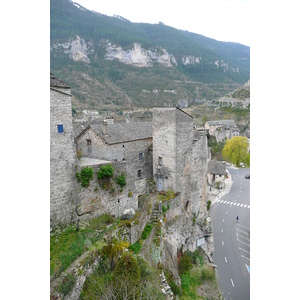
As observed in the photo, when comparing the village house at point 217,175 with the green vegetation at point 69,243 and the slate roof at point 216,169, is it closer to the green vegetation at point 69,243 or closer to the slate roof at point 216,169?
the slate roof at point 216,169

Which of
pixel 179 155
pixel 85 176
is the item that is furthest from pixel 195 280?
pixel 85 176

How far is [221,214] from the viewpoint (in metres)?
25.6

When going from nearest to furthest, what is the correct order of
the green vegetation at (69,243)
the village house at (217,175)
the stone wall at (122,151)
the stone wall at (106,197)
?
1. the green vegetation at (69,243)
2. the stone wall at (106,197)
3. the stone wall at (122,151)
4. the village house at (217,175)

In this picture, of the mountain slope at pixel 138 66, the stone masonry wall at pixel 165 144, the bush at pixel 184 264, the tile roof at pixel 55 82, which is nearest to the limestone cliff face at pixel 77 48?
the mountain slope at pixel 138 66

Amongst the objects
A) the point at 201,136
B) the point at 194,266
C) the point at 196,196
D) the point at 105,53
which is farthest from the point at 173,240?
the point at 105,53

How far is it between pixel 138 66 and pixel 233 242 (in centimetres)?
6451

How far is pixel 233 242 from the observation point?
20500 millimetres

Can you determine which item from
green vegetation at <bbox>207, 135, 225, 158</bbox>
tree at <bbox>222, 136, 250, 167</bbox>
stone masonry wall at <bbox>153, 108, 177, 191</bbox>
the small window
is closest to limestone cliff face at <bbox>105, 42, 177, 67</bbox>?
green vegetation at <bbox>207, 135, 225, 158</bbox>

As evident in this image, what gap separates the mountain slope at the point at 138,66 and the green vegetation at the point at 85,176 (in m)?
40.1

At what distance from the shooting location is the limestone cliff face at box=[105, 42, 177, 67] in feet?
240

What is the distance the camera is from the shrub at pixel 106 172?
10627mm

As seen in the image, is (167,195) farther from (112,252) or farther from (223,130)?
(223,130)

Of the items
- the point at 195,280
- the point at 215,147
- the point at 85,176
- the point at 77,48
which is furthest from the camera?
the point at 77,48

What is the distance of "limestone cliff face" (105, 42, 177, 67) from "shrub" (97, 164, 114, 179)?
67.5 metres
